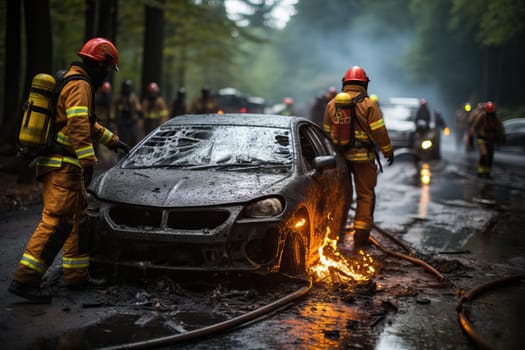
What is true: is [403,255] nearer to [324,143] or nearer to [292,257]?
[324,143]

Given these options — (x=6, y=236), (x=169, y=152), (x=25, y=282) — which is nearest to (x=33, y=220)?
(x=6, y=236)

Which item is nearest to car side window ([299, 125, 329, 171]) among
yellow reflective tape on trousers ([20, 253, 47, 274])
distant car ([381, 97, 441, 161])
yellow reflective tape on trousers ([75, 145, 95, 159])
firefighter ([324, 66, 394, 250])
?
firefighter ([324, 66, 394, 250])

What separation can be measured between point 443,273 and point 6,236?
469 centimetres

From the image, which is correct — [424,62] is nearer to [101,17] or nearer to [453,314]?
[101,17]

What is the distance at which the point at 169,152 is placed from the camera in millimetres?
6305

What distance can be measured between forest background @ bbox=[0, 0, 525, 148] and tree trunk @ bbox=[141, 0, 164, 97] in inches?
1.1

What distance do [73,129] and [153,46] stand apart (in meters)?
14.3

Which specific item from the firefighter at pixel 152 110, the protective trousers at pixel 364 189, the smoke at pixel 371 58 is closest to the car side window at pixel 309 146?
the protective trousers at pixel 364 189

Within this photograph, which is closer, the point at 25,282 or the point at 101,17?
the point at 25,282

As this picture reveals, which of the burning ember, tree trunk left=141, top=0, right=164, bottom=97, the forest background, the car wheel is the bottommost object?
the burning ember

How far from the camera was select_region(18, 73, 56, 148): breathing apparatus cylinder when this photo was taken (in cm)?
491

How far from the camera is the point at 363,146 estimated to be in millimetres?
7586

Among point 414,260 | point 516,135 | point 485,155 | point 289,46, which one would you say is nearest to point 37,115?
point 414,260

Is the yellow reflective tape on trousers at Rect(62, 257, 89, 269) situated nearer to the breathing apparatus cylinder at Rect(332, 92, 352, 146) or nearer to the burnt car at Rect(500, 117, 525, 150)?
the breathing apparatus cylinder at Rect(332, 92, 352, 146)
